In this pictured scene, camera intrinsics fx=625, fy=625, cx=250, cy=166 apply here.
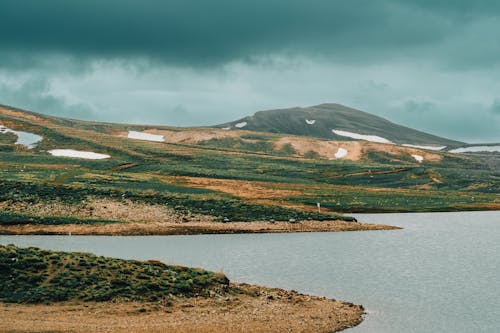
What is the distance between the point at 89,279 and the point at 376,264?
27.2 metres

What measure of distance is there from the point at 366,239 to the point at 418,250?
11.6 m

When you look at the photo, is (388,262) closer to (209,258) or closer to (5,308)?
(209,258)

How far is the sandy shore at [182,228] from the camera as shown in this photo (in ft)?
276

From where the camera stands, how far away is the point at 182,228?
285 ft

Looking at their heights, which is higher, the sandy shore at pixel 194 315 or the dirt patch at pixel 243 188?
the dirt patch at pixel 243 188

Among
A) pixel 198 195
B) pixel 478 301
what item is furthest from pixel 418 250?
pixel 198 195

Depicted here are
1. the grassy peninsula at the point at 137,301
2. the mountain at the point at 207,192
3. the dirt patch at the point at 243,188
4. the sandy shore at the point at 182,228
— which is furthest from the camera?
the dirt patch at the point at 243,188

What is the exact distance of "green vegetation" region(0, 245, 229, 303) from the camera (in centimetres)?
3834

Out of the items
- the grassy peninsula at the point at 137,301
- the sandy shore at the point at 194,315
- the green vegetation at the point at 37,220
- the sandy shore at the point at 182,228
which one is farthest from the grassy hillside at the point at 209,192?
the sandy shore at the point at 194,315

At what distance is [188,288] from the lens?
41531 mm

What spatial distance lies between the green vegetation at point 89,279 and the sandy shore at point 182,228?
38609mm

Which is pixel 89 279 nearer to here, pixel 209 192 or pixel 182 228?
pixel 182 228

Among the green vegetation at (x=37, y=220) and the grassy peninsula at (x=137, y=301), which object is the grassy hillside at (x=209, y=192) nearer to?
the green vegetation at (x=37, y=220)

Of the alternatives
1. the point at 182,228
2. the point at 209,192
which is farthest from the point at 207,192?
the point at 182,228
